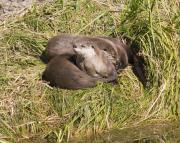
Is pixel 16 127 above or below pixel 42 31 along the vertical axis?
below

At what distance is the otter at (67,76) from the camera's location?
6.49m

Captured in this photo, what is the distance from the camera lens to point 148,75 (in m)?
6.69

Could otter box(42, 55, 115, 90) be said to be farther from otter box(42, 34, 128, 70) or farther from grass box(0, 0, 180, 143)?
otter box(42, 34, 128, 70)

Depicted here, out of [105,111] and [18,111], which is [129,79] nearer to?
[105,111]

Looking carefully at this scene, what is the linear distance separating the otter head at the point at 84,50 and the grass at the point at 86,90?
31cm

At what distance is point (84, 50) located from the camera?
664cm

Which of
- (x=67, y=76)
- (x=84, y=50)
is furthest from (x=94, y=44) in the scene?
(x=67, y=76)

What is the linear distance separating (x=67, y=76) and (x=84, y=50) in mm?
295

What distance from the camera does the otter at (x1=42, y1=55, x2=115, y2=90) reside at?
21.3ft

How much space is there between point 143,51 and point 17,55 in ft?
3.64

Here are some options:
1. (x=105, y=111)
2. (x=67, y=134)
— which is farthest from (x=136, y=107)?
(x=67, y=134)

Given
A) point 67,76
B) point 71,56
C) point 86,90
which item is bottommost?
point 86,90

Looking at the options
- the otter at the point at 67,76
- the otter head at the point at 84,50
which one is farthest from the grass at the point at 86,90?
the otter head at the point at 84,50

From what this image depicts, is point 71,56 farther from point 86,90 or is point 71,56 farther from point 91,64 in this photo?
point 86,90
